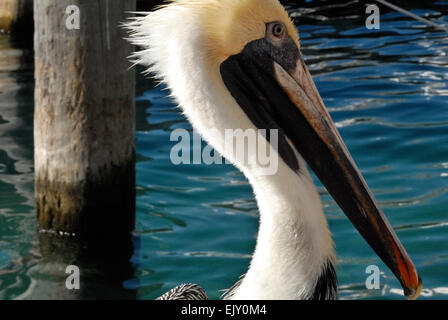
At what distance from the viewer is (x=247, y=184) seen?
629 cm

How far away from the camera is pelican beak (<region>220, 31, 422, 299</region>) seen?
3.05 m

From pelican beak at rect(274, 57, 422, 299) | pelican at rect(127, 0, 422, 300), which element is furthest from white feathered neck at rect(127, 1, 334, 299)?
Result: pelican beak at rect(274, 57, 422, 299)

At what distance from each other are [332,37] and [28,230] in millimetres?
6313

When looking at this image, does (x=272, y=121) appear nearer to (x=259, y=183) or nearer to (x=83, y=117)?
(x=259, y=183)

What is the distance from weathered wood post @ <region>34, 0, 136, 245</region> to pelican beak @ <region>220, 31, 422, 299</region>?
149cm

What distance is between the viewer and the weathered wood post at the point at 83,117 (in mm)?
4359

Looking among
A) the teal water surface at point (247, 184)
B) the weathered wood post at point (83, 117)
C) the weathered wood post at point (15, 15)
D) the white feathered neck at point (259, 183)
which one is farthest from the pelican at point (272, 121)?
the weathered wood post at point (15, 15)

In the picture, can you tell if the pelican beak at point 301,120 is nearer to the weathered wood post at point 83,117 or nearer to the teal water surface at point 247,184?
the weathered wood post at point 83,117

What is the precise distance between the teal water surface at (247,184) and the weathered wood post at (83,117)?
405 mm

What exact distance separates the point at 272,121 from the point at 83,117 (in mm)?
1653

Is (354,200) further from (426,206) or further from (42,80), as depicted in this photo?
(426,206)

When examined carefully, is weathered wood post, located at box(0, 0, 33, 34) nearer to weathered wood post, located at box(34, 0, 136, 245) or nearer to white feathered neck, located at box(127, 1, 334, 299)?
weathered wood post, located at box(34, 0, 136, 245)

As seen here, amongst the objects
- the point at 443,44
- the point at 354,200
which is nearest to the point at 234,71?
the point at 354,200

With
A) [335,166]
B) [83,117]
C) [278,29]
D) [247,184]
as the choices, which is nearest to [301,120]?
[335,166]
